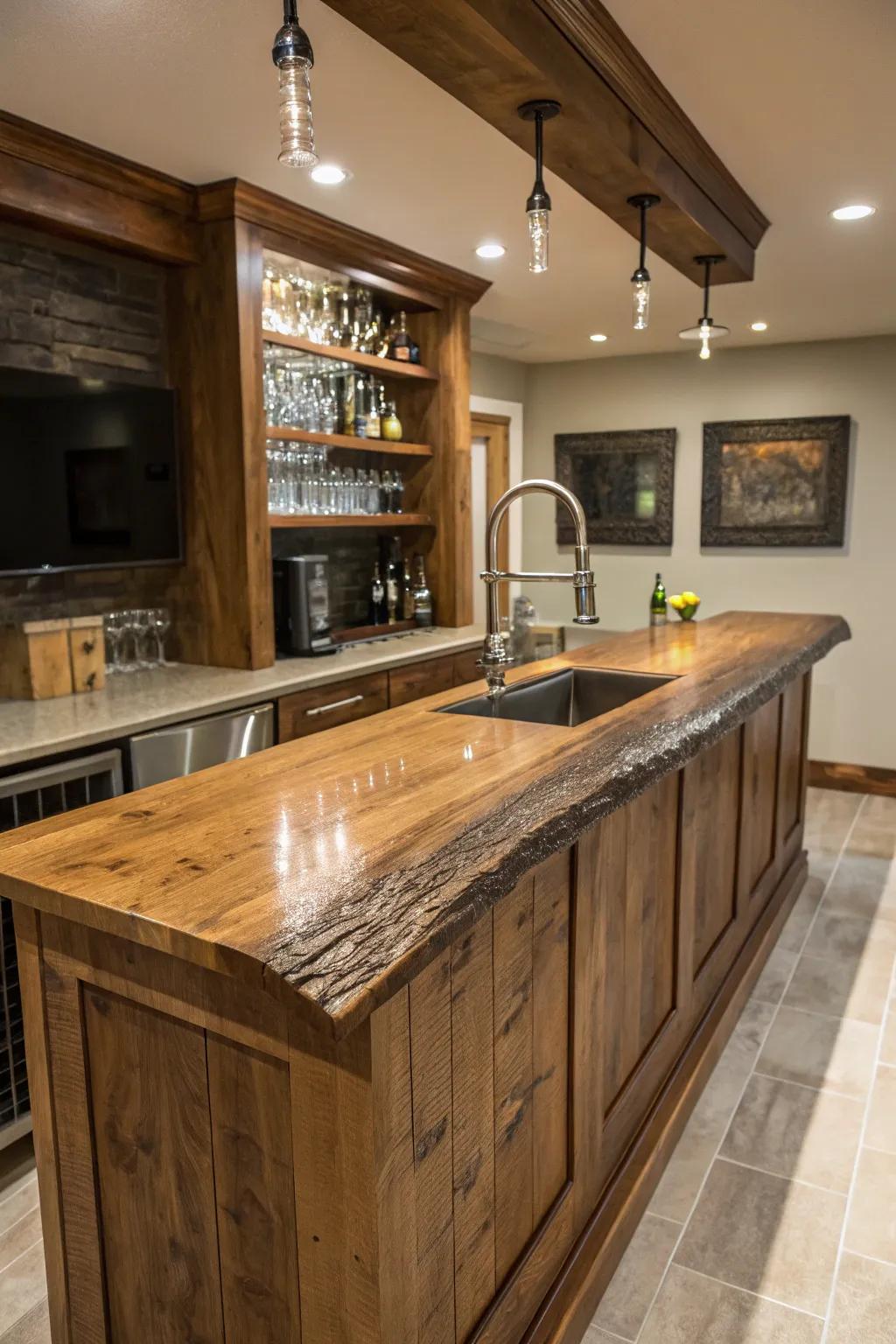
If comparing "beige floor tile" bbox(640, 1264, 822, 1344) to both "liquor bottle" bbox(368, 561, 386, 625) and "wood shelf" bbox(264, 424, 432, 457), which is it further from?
"liquor bottle" bbox(368, 561, 386, 625)

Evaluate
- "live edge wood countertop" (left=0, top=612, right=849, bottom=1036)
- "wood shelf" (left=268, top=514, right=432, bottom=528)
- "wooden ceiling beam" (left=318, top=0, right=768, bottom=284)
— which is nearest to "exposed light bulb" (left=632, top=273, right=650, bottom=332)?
"wooden ceiling beam" (left=318, top=0, right=768, bottom=284)

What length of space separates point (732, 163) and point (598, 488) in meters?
3.26

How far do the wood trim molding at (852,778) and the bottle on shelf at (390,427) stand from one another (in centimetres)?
311

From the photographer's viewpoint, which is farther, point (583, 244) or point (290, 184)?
point (583, 244)

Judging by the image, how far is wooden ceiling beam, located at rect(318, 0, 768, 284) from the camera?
5.75 feet

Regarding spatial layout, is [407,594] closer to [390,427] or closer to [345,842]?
[390,427]

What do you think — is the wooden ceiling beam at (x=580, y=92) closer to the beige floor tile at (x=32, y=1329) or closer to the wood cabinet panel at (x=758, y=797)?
the wood cabinet panel at (x=758, y=797)

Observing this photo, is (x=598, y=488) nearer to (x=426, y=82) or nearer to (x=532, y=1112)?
(x=426, y=82)

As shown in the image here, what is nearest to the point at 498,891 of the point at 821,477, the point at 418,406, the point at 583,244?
the point at 583,244

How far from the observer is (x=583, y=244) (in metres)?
3.50

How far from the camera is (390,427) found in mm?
4285

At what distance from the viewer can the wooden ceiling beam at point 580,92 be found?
1.75m

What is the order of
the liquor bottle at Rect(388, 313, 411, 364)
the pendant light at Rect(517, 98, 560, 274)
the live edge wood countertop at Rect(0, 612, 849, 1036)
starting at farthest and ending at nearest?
the liquor bottle at Rect(388, 313, 411, 364)
the pendant light at Rect(517, 98, 560, 274)
the live edge wood countertop at Rect(0, 612, 849, 1036)

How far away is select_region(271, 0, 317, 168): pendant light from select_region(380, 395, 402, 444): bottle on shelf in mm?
2846
